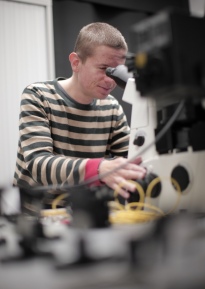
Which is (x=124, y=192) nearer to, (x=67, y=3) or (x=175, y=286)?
(x=175, y=286)

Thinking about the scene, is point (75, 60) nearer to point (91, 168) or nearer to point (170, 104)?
point (91, 168)

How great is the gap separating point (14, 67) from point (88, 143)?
5.29 ft

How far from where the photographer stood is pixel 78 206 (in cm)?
50

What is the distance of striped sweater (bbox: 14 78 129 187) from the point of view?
1.11m

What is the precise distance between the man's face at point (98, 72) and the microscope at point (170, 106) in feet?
1.59

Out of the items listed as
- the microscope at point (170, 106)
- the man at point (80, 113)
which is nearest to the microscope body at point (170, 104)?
the microscope at point (170, 106)

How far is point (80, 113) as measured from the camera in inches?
61.4

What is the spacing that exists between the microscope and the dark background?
84.7 inches

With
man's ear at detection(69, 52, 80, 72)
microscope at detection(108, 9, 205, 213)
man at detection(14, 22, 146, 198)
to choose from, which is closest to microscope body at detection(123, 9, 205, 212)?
microscope at detection(108, 9, 205, 213)

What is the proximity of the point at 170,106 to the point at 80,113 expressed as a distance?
870 millimetres

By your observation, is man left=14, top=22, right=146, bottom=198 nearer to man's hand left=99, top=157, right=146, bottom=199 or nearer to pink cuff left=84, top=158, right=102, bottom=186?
pink cuff left=84, top=158, right=102, bottom=186

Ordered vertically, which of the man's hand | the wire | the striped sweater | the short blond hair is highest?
the short blond hair

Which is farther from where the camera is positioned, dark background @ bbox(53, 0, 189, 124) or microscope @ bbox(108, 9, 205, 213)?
dark background @ bbox(53, 0, 189, 124)

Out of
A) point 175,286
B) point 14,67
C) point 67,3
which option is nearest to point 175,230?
point 175,286
